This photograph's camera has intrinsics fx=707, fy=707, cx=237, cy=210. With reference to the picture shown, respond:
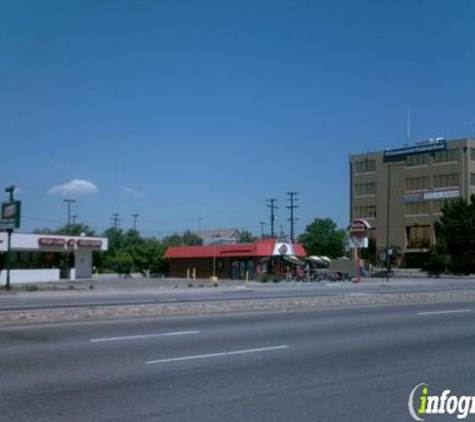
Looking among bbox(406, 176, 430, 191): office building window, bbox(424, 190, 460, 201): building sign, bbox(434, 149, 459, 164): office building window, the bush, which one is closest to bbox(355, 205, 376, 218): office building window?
bbox(406, 176, 430, 191): office building window

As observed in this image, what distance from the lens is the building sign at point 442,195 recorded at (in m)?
93.1

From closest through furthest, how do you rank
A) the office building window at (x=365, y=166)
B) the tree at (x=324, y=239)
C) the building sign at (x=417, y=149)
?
the building sign at (x=417, y=149), the office building window at (x=365, y=166), the tree at (x=324, y=239)

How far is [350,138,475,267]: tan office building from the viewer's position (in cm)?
9319

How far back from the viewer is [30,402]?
841 cm

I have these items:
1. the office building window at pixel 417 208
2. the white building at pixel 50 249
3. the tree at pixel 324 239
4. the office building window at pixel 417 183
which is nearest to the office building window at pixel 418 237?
the office building window at pixel 417 208

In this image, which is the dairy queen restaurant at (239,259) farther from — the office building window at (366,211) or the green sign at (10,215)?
the office building window at (366,211)

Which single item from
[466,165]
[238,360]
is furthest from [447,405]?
[466,165]

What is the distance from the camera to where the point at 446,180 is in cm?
9494

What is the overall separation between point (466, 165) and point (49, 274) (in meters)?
57.5

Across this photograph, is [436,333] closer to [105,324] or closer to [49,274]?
[105,324]
